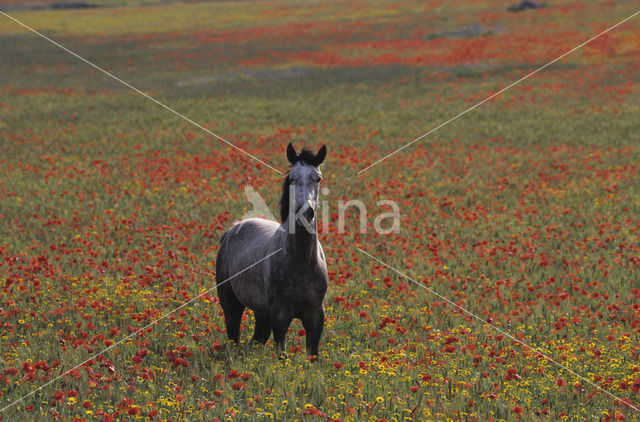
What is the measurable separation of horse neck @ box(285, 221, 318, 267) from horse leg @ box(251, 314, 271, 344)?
1.49 meters

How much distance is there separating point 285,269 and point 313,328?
2.58ft

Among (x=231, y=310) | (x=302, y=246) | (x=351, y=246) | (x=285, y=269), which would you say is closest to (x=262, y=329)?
(x=231, y=310)

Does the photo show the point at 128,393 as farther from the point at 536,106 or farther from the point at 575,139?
the point at 536,106

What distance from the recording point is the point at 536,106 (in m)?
30.0

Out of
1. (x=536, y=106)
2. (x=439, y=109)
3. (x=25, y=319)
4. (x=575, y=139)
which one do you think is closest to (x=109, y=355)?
(x=25, y=319)

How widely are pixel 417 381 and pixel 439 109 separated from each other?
24.5 meters

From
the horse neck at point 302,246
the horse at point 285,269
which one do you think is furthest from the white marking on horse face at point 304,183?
the horse neck at point 302,246

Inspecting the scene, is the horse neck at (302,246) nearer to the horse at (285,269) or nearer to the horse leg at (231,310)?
the horse at (285,269)

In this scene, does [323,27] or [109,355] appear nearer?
[109,355]

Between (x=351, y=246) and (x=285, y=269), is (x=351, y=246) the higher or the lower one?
the lower one

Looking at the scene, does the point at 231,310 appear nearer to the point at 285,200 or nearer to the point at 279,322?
the point at 279,322

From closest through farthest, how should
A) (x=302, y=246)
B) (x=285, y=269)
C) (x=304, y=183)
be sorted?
(x=304, y=183)
(x=302, y=246)
(x=285, y=269)

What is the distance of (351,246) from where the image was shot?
479 inches

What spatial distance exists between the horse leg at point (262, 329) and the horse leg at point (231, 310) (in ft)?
0.84
